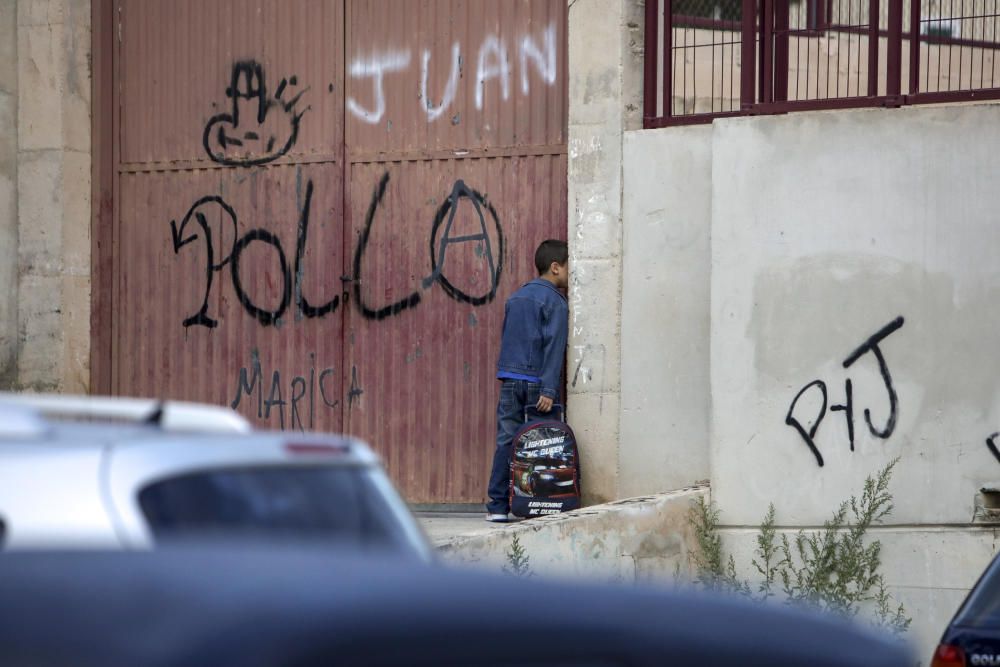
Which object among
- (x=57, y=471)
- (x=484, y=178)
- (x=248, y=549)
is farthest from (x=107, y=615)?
(x=484, y=178)

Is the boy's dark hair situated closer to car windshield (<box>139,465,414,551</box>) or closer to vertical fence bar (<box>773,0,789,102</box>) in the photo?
vertical fence bar (<box>773,0,789,102</box>)

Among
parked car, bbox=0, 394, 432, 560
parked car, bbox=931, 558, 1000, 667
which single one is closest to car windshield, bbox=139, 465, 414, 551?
parked car, bbox=0, 394, 432, 560

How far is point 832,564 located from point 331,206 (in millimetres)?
4339

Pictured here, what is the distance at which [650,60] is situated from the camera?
9930 millimetres

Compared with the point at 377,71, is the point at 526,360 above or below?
below

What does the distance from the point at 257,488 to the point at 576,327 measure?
285 inches

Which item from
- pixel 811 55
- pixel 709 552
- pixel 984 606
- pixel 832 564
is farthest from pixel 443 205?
pixel 984 606

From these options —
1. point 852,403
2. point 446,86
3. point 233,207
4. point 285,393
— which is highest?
point 446,86

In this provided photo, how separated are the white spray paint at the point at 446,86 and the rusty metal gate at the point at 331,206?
0.01m

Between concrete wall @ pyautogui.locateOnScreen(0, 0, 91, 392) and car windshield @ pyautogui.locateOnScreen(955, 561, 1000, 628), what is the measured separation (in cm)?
795

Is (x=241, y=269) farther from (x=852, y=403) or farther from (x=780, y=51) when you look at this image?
(x=852, y=403)

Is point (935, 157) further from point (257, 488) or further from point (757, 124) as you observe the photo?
point (257, 488)

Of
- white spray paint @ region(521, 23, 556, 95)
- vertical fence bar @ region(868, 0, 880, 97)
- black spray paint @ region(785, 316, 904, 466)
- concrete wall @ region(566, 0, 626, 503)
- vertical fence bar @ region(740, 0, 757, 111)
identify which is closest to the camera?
black spray paint @ region(785, 316, 904, 466)

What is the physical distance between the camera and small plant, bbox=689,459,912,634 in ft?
Answer: 27.4
